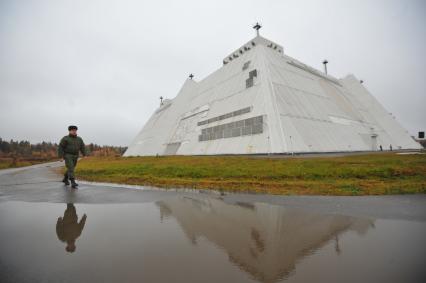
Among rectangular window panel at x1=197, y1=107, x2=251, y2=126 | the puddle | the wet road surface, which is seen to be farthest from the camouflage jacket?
rectangular window panel at x1=197, y1=107, x2=251, y2=126

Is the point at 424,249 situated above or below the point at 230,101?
below

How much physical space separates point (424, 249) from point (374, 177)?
25.4 ft

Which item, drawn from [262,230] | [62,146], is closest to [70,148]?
[62,146]

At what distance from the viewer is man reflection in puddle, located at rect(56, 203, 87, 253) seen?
312 centimetres

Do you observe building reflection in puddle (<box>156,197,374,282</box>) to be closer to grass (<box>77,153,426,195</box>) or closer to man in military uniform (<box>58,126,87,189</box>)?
grass (<box>77,153,426,195</box>)

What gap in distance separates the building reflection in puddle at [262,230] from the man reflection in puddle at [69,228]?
4.62 feet

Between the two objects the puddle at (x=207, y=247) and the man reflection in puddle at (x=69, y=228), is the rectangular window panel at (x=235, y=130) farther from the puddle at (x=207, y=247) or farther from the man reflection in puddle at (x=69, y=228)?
the man reflection in puddle at (x=69, y=228)

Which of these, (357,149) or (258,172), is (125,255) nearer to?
(258,172)

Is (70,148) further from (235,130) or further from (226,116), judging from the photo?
(226,116)

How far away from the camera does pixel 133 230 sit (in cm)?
355

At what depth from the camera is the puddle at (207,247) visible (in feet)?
7.33

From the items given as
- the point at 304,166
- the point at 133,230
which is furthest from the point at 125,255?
the point at 304,166

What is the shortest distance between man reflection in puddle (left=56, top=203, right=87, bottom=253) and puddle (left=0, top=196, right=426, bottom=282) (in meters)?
0.01

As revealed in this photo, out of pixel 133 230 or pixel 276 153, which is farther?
pixel 276 153
